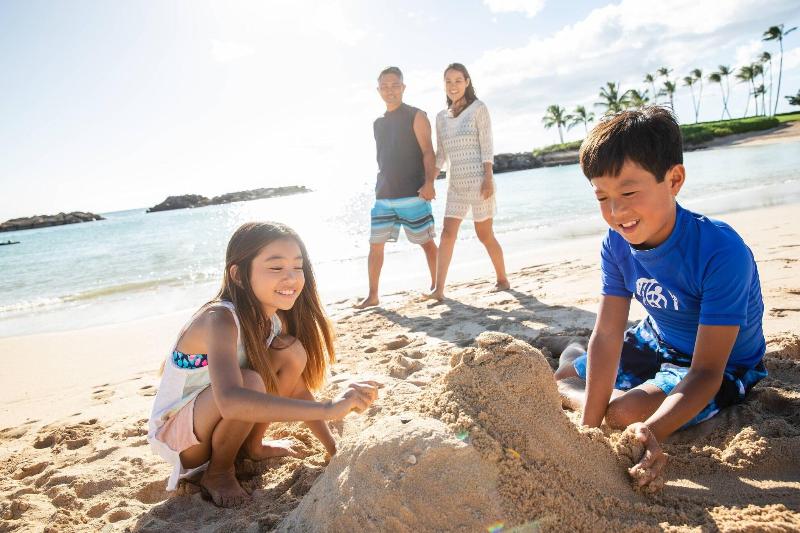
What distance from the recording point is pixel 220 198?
70.5 metres

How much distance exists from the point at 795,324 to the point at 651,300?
147 centimetres

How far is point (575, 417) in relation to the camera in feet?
7.21

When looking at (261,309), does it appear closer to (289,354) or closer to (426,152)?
(289,354)

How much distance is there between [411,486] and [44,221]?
65.9 meters

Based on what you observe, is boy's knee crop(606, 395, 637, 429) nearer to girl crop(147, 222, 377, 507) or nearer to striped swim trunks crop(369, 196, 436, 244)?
girl crop(147, 222, 377, 507)

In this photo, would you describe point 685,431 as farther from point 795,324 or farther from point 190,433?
point 190,433

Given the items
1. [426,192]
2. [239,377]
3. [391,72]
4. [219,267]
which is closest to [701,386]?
[239,377]

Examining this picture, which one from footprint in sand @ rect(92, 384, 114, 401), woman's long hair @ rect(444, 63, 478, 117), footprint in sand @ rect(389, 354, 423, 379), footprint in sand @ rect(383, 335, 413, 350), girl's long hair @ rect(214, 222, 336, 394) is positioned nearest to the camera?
girl's long hair @ rect(214, 222, 336, 394)

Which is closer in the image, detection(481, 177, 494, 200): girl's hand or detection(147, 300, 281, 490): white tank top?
detection(147, 300, 281, 490): white tank top

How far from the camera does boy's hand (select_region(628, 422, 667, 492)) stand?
155 cm

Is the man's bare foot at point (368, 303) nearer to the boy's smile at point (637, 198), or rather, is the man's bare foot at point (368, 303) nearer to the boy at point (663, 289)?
the boy at point (663, 289)

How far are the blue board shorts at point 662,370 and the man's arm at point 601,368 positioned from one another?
0.19m

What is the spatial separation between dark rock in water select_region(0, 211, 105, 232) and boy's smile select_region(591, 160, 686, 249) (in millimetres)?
63698

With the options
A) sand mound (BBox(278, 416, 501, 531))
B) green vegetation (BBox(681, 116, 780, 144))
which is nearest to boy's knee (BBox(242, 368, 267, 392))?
sand mound (BBox(278, 416, 501, 531))
